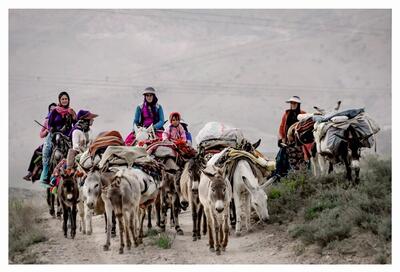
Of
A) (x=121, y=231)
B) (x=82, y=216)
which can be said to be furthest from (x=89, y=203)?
(x=82, y=216)

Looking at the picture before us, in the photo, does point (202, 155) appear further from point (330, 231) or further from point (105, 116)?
point (105, 116)

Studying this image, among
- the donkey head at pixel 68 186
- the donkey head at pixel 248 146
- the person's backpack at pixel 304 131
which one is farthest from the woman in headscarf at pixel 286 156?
the donkey head at pixel 68 186

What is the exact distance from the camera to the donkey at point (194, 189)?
13281 millimetres

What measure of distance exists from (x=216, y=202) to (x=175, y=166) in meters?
3.14

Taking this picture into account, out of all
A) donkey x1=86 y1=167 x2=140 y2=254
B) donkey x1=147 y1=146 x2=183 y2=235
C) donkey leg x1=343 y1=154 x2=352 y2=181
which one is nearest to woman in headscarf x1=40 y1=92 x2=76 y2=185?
donkey x1=147 y1=146 x2=183 y2=235

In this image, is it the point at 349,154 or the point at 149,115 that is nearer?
the point at 349,154

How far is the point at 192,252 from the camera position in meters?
13.0

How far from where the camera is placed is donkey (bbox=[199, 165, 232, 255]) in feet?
39.7

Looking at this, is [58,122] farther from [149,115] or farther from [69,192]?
[69,192]

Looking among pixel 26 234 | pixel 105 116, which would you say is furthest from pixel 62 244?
pixel 105 116

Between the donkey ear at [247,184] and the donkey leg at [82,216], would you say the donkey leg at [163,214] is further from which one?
the donkey ear at [247,184]

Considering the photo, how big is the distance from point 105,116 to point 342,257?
27880mm

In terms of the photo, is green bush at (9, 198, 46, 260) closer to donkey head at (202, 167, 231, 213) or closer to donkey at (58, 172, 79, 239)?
donkey at (58, 172, 79, 239)

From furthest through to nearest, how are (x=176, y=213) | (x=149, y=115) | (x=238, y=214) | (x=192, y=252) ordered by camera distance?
(x=149, y=115), (x=176, y=213), (x=238, y=214), (x=192, y=252)
